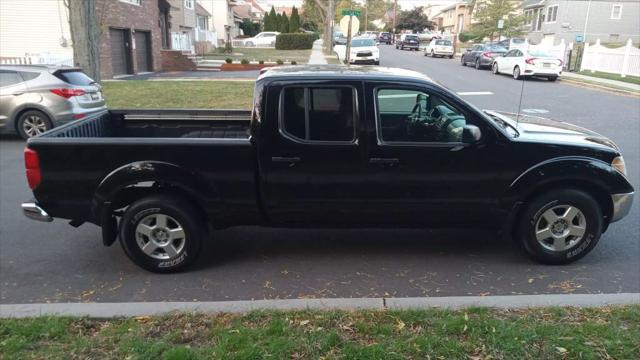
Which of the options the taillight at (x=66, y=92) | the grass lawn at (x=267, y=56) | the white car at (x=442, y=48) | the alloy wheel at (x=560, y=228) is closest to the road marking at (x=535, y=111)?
the alloy wheel at (x=560, y=228)

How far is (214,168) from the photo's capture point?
444 cm

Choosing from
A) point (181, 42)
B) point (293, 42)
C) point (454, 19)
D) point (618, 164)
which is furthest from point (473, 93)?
point (454, 19)

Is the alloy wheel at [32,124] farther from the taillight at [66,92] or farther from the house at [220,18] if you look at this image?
the house at [220,18]

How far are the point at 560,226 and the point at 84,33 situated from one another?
1305cm

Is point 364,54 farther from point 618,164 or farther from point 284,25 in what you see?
point 284,25

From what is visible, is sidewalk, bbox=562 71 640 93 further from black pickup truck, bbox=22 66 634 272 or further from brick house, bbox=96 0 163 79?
brick house, bbox=96 0 163 79

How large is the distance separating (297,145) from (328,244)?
133 centimetres

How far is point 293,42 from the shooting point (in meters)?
49.0

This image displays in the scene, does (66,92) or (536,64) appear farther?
(536,64)

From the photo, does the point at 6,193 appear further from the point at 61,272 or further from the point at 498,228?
the point at 498,228

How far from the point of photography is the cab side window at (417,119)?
14.8ft

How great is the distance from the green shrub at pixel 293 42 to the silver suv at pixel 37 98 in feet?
131

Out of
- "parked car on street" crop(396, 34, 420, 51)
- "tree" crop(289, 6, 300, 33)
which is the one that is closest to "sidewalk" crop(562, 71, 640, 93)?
"parked car on street" crop(396, 34, 420, 51)

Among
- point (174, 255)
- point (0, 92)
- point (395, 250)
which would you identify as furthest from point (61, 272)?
point (0, 92)
